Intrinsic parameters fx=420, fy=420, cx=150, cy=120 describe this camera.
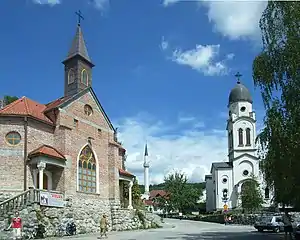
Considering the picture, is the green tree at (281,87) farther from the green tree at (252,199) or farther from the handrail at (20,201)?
the green tree at (252,199)

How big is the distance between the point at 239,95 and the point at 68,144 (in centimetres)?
4890

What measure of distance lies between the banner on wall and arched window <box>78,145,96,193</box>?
3287 millimetres

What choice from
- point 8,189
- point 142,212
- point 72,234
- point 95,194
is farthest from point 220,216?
point 8,189

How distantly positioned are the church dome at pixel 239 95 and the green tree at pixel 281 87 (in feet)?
183

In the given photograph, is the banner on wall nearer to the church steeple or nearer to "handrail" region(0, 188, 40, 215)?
"handrail" region(0, 188, 40, 215)

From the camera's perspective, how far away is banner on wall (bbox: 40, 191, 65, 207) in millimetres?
27094

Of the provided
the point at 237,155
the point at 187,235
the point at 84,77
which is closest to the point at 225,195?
the point at 237,155

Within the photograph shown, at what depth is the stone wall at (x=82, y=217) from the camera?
2538 centimetres

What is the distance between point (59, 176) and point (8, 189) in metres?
3.90

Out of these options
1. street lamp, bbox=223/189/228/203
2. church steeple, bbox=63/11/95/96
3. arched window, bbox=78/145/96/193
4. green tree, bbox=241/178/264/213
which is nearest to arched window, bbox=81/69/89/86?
church steeple, bbox=63/11/95/96

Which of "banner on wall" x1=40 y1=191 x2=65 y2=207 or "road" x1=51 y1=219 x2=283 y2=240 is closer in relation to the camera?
"road" x1=51 y1=219 x2=283 y2=240

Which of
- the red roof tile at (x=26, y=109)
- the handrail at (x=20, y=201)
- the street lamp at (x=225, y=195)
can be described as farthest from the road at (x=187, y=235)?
the street lamp at (x=225, y=195)

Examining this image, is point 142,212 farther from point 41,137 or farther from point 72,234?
point 41,137

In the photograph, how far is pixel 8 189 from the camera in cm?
2769
